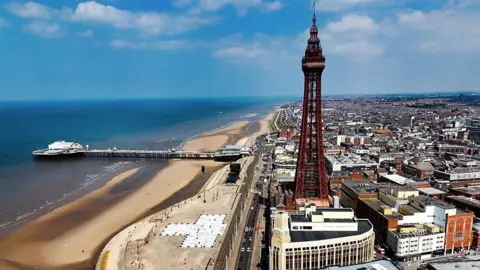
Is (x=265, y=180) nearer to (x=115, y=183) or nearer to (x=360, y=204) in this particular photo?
(x=360, y=204)

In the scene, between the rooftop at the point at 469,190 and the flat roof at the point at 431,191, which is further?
the rooftop at the point at 469,190

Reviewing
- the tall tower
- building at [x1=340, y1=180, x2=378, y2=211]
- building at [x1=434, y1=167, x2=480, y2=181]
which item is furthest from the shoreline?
building at [x1=434, y1=167, x2=480, y2=181]

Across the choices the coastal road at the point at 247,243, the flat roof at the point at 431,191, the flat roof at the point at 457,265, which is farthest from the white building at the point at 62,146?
the flat roof at the point at 457,265

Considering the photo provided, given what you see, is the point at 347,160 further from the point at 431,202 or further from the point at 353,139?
the point at 431,202

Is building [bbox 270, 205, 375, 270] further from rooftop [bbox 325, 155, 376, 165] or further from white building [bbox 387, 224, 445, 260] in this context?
rooftop [bbox 325, 155, 376, 165]

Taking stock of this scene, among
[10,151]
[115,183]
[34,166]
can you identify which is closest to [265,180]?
[115,183]

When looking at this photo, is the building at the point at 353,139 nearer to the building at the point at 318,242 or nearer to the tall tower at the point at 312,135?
the tall tower at the point at 312,135

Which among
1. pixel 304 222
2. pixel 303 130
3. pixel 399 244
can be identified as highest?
pixel 303 130
